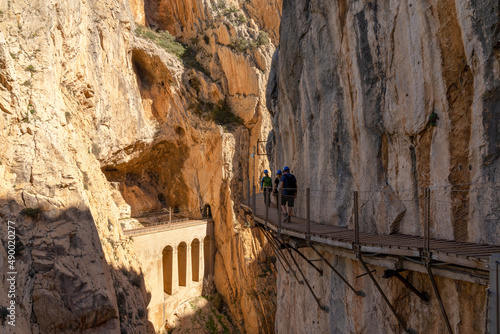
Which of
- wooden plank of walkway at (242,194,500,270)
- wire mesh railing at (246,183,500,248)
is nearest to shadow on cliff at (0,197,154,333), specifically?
wooden plank of walkway at (242,194,500,270)

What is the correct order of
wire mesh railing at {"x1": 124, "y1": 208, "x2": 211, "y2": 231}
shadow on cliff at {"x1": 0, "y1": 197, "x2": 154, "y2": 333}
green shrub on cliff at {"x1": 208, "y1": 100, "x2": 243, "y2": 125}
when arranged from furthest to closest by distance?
green shrub on cliff at {"x1": 208, "y1": 100, "x2": 243, "y2": 125} → wire mesh railing at {"x1": 124, "y1": 208, "x2": 211, "y2": 231} → shadow on cliff at {"x1": 0, "y1": 197, "x2": 154, "y2": 333}

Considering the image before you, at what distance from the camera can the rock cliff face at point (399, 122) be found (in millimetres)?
4777

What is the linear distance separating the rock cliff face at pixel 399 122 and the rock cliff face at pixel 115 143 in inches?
327

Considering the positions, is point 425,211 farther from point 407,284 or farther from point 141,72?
point 141,72

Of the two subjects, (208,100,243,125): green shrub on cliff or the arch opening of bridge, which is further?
(208,100,243,125): green shrub on cliff

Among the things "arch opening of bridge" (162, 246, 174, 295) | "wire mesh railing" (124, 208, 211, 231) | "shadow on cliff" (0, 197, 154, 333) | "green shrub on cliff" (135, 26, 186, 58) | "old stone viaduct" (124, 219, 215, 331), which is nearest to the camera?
"shadow on cliff" (0, 197, 154, 333)

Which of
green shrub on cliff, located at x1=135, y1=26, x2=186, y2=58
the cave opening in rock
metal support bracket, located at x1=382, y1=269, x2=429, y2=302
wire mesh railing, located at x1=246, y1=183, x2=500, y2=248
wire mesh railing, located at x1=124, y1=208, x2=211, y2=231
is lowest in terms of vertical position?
wire mesh railing, located at x1=124, y1=208, x2=211, y2=231

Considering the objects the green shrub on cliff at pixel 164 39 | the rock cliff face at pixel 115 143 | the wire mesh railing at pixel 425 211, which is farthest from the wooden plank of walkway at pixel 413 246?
the green shrub on cliff at pixel 164 39

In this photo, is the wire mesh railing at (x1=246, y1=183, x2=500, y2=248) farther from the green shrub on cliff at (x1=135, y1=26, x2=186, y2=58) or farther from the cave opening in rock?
the green shrub on cliff at (x1=135, y1=26, x2=186, y2=58)

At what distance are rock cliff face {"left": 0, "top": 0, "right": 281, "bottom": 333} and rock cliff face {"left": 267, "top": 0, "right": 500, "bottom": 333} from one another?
830 centimetres

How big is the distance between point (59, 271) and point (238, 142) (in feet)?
64.0

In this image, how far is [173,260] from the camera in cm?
2338

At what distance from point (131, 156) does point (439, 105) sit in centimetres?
2340

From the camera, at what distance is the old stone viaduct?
21141mm
